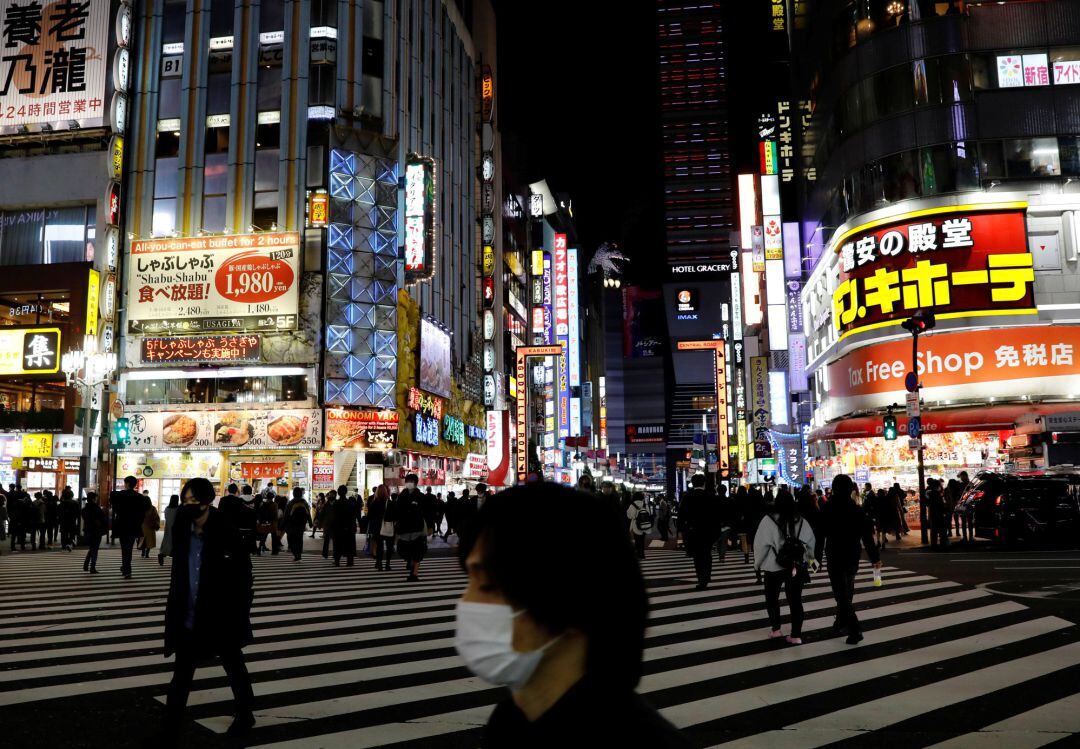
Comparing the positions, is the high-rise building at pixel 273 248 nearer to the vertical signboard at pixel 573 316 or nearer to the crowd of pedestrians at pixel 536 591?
the crowd of pedestrians at pixel 536 591

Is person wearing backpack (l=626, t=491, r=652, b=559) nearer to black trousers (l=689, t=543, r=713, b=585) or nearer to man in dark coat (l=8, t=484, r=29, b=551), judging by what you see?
black trousers (l=689, t=543, r=713, b=585)

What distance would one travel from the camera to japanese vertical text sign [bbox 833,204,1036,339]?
A: 2928 cm

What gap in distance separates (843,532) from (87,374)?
26.5 metres

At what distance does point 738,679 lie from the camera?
25.9 ft

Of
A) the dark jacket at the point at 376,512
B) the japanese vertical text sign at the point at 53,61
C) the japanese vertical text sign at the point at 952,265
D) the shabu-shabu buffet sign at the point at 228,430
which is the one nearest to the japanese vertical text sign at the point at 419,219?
the shabu-shabu buffet sign at the point at 228,430

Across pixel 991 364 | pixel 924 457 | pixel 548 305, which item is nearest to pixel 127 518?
pixel 924 457

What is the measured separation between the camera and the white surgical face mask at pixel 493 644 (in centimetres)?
172

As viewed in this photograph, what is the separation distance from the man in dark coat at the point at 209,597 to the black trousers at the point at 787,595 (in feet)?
19.1

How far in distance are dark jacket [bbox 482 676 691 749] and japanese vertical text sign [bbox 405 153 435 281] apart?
128 ft

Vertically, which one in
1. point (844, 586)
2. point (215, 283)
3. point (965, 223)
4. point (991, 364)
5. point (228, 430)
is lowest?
point (844, 586)

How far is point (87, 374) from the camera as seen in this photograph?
29.3 m

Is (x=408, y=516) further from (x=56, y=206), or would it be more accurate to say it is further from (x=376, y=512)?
(x=56, y=206)

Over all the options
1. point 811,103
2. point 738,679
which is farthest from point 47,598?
point 811,103

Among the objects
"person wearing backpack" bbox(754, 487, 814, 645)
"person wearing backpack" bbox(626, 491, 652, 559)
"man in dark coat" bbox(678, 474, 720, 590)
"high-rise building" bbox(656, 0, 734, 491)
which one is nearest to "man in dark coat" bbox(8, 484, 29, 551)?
"person wearing backpack" bbox(626, 491, 652, 559)
